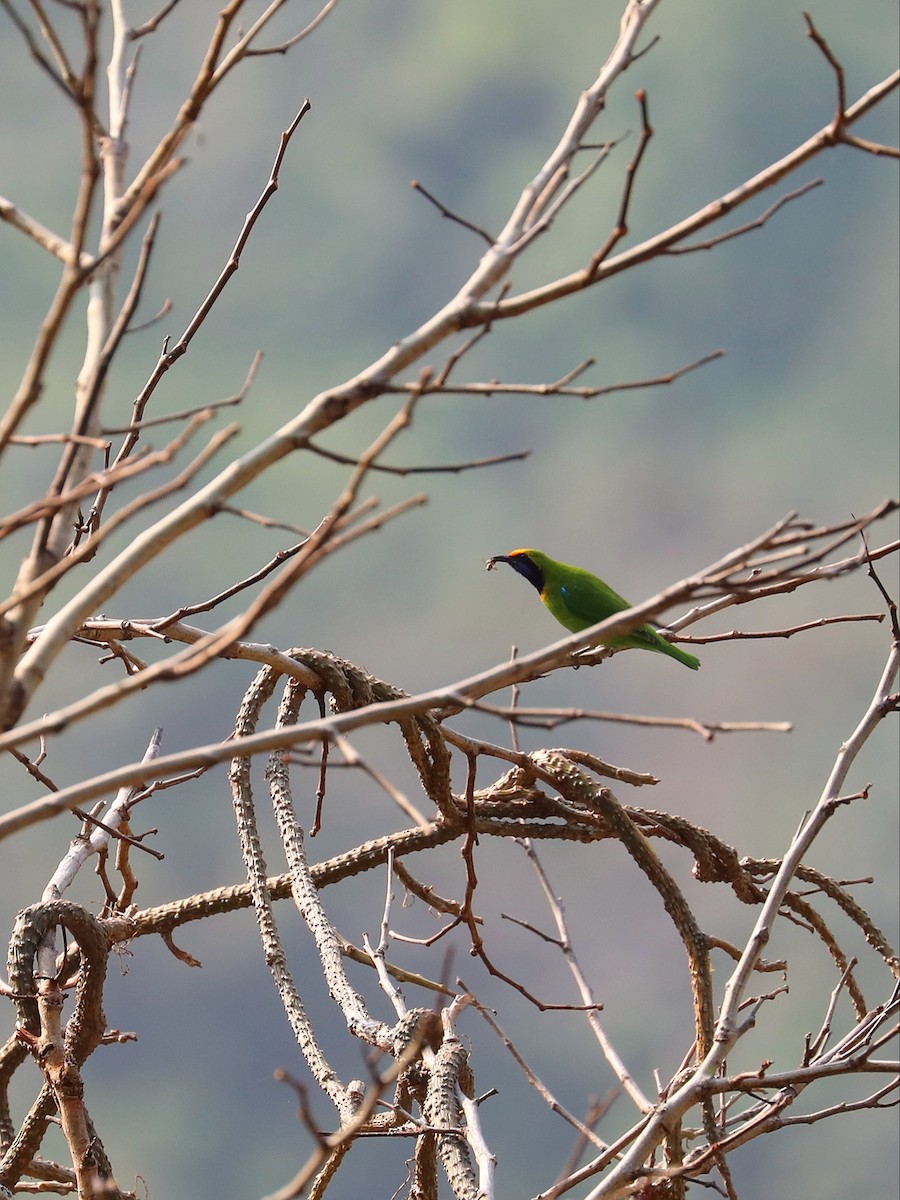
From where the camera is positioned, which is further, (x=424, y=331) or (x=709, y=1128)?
(x=709, y=1128)

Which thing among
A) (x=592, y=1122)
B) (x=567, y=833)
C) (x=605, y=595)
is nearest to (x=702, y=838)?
(x=567, y=833)

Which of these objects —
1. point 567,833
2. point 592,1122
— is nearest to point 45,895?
point 567,833

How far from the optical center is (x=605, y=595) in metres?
5.34

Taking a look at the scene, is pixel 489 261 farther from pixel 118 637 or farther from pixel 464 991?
pixel 464 991

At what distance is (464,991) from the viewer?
2.41 metres

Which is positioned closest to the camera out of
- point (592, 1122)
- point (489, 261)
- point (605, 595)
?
point (489, 261)

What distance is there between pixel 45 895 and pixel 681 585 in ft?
6.58

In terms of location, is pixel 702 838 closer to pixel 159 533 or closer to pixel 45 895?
pixel 45 895

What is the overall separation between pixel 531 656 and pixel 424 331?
1.37ft

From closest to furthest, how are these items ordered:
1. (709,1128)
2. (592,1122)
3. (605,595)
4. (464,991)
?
(592,1122), (709,1128), (464,991), (605,595)

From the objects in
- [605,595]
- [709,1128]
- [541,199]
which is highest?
[605,595]

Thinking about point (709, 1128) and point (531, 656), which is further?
point (709, 1128)

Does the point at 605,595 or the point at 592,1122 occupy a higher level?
the point at 605,595

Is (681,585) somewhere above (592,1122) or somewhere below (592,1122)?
above
